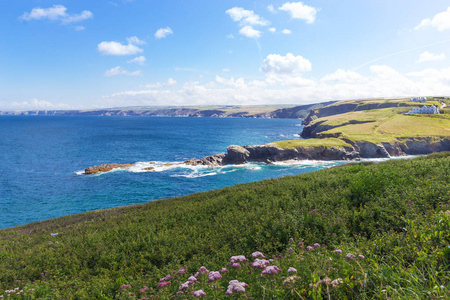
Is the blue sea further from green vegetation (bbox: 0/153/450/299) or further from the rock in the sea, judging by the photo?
green vegetation (bbox: 0/153/450/299)

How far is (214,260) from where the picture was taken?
7.50 metres

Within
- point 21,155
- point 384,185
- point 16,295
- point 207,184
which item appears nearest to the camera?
point 16,295

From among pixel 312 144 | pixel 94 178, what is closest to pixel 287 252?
pixel 94 178

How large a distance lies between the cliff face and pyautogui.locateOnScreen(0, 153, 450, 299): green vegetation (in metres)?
55.7

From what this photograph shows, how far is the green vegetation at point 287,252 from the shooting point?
4.06 meters

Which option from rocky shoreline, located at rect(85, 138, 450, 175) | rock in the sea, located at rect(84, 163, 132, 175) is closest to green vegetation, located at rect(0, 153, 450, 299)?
rock in the sea, located at rect(84, 163, 132, 175)

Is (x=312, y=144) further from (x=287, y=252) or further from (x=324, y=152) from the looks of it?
(x=287, y=252)

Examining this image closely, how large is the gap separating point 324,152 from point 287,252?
75.6m

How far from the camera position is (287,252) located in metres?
6.39

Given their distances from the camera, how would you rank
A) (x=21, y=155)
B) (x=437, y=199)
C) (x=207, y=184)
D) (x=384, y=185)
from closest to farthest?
1. (x=437, y=199)
2. (x=384, y=185)
3. (x=207, y=184)
4. (x=21, y=155)

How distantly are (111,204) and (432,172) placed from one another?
4148cm

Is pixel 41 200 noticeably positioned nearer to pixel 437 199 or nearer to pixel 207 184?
pixel 207 184


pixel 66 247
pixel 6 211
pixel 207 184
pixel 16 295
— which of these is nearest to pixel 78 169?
pixel 6 211

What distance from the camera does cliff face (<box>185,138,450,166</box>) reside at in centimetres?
7094
